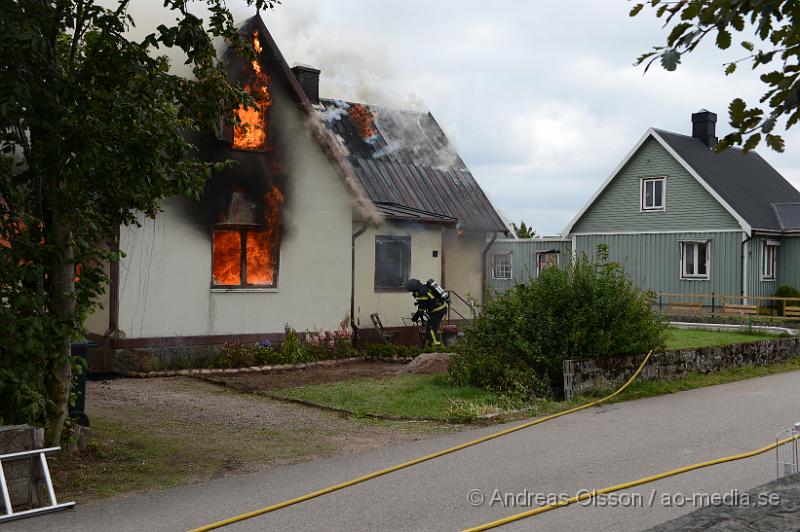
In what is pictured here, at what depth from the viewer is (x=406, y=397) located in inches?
482

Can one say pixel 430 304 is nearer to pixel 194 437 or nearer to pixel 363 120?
pixel 363 120

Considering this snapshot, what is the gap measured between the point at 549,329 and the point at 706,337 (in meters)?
11.2

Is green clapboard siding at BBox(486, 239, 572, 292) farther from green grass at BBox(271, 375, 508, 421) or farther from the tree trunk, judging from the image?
the tree trunk

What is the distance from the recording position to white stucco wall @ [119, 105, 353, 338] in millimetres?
15359

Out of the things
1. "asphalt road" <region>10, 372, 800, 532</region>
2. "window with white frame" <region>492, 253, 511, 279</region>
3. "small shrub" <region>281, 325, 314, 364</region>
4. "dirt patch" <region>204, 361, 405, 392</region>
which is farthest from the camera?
"window with white frame" <region>492, 253, 511, 279</region>

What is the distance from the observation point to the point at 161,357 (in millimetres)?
15430

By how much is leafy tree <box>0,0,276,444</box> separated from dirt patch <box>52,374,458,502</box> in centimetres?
76

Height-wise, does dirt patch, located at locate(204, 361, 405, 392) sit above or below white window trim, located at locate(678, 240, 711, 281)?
below

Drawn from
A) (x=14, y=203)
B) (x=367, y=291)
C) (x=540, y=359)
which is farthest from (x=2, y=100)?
(x=367, y=291)

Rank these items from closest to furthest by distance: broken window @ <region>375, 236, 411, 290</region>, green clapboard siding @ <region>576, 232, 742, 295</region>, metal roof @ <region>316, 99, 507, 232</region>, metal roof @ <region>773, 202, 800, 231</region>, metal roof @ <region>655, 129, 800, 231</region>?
1. broken window @ <region>375, 236, 411, 290</region>
2. metal roof @ <region>316, 99, 507, 232</region>
3. green clapboard siding @ <region>576, 232, 742, 295</region>
4. metal roof @ <region>655, 129, 800, 231</region>
5. metal roof @ <region>773, 202, 800, 231</region>

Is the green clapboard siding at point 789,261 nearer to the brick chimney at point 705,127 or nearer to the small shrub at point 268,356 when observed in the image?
the brick chimney at point 705,127

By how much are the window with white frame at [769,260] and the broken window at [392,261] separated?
16559 millimetres

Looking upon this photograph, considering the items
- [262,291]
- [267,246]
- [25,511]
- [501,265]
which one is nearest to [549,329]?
[262,291]

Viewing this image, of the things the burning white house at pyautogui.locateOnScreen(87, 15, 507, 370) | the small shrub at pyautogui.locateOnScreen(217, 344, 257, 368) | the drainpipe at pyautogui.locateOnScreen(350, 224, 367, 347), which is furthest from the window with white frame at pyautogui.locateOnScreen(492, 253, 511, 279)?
the small shrub at pyautogui.locateOnScreen(217, 344, 257, 368)
